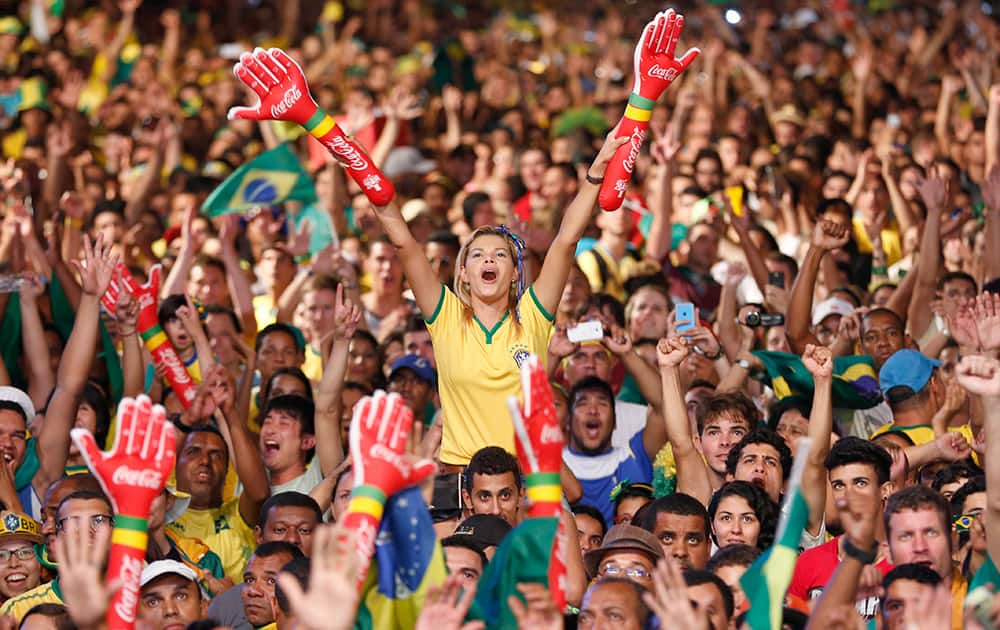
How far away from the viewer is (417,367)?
890 centimetres

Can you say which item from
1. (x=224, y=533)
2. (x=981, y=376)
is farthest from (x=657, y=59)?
(x=224, y=533)

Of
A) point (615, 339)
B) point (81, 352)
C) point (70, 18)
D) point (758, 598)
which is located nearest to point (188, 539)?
point (81, 352)

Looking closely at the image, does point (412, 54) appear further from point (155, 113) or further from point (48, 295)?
point (48, 295)

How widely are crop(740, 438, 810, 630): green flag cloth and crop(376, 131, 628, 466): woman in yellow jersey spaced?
1.63 metres

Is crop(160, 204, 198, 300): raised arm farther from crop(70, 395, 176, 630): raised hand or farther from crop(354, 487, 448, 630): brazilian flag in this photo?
crop(354, 487, 448, 630): brazilian flag

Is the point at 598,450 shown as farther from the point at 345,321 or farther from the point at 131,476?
the point at 131,476

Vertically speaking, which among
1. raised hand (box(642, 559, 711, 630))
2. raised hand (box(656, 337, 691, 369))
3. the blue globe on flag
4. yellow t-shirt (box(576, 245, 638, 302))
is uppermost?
the blue globe on flag

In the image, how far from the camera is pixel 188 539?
25.0 ft

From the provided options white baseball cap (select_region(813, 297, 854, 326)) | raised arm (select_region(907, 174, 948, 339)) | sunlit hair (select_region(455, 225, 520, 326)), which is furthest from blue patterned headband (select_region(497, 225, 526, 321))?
raised arm (select_region(907, 174, 948, 339))

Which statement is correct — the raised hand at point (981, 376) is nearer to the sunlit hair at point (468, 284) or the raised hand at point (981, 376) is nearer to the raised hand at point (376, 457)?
the sunlit hair at point (468, 284)

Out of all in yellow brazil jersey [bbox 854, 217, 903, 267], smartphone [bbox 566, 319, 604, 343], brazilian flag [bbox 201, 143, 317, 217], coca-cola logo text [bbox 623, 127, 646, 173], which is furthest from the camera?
yellow brazil jersey [bbox 854, 217, 903, 267]

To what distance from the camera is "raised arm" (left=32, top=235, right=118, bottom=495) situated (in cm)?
750

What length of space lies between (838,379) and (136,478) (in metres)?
4.00

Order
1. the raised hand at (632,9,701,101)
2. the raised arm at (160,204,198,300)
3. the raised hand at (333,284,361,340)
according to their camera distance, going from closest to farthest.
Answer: the raised hand at (632,9,701,101), the raised hand at (333,284,361,340), the raised arm at (160,204,198,300)
